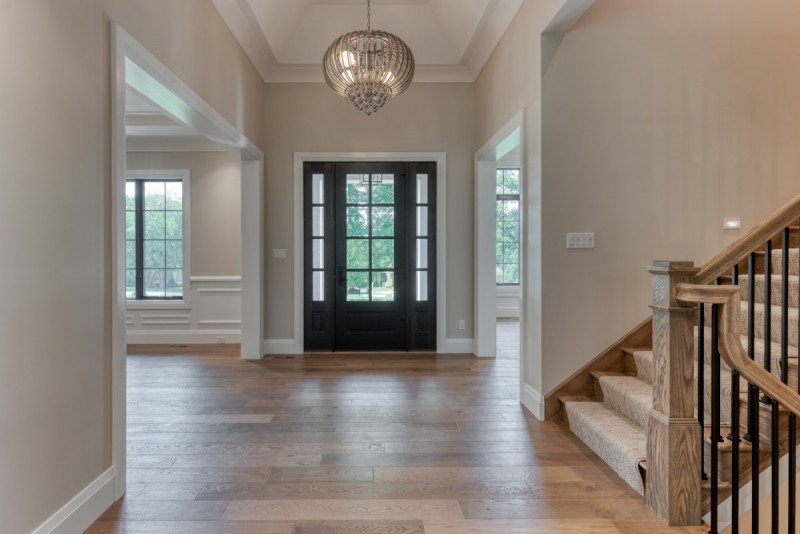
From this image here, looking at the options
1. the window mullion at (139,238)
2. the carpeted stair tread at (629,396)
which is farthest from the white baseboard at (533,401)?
the window mullion at (139,238)

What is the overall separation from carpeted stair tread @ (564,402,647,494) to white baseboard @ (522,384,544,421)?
208 mm

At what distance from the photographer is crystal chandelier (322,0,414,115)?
371 cm

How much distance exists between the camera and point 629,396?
2.90m

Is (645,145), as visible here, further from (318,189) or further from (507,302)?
(507,302)

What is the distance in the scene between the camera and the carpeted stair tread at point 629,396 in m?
2.76

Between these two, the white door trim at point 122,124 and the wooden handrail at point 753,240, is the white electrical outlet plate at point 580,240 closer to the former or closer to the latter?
the wooden handrail at point 753,240

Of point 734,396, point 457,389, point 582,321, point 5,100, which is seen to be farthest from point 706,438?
point 5,100

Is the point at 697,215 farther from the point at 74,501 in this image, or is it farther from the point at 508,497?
the point at 74,501

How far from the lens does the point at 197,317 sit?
6566mm

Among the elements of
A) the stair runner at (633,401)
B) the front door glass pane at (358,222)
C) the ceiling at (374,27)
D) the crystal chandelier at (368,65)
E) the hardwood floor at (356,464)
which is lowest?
the hardwood floor at (356,464)

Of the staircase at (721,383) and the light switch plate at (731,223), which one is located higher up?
the light switch plate at (731,223)

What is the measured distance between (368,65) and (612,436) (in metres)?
3.06

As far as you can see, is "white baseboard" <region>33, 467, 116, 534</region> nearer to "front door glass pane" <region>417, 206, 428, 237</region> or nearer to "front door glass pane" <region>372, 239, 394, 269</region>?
"front door glass pane" <region>372, 239, 394, 269</region>

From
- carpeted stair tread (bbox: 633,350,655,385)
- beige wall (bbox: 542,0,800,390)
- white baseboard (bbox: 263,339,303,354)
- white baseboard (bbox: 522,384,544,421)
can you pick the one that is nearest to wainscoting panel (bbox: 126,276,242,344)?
white baseboard (bbox: 263,339,303,354)
